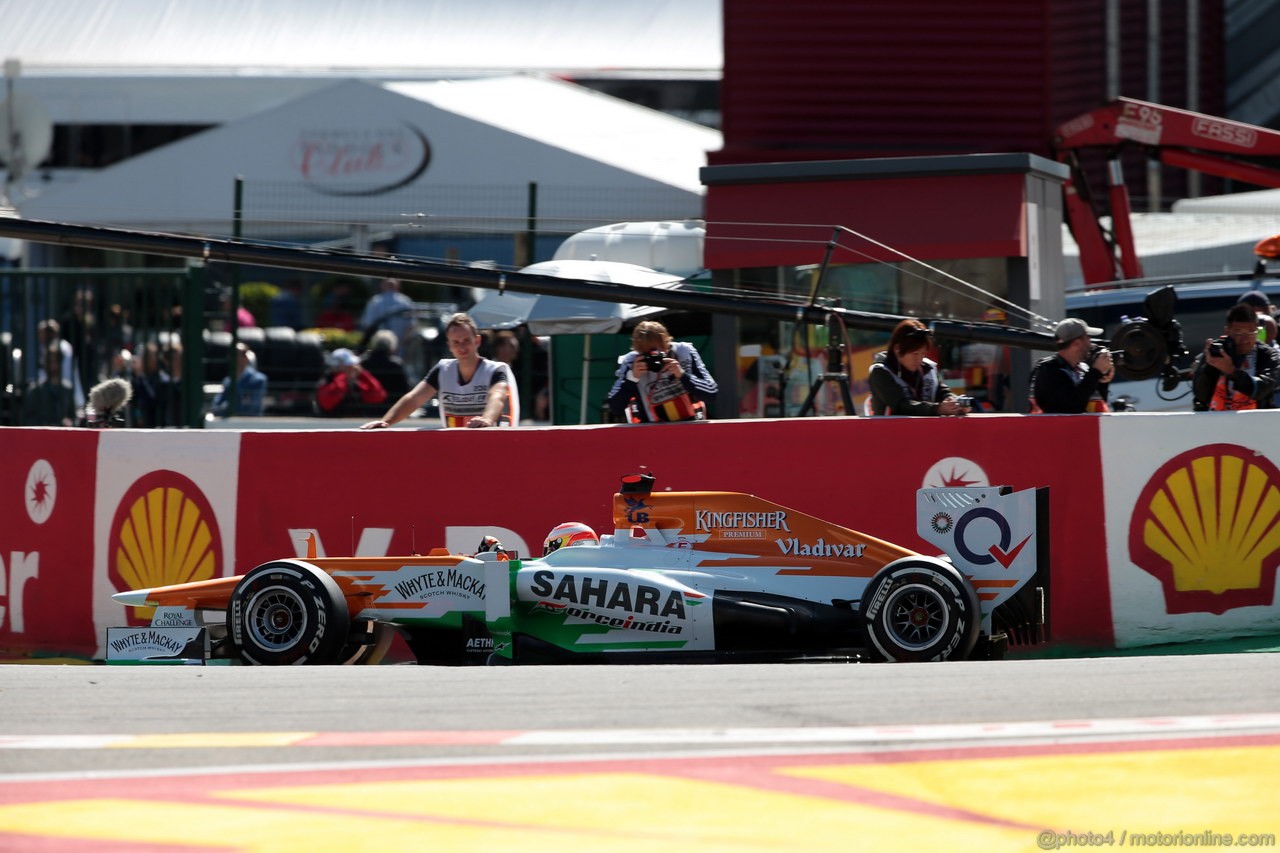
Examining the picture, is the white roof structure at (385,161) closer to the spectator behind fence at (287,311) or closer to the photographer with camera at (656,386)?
the spectator behind fence at (287,311)

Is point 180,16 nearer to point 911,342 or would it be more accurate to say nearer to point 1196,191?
point 1196,191

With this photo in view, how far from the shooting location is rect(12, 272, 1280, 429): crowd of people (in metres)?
8.35

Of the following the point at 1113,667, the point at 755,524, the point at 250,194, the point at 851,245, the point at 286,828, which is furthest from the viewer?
the point at 250,194

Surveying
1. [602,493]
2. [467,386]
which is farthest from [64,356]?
[602,493]

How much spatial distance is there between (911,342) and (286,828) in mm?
4989

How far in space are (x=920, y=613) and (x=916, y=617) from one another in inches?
0.9

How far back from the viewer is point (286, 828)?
4.23m

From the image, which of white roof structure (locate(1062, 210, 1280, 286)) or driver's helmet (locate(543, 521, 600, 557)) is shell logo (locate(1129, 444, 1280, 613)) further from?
white roof structure (locate(1062, 210, 1280, 286))

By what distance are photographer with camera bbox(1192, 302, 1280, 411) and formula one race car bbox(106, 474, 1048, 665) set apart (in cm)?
206

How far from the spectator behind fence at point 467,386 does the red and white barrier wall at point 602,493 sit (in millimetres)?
767

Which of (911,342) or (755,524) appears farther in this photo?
(911,342)

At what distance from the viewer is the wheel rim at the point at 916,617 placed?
679 cm

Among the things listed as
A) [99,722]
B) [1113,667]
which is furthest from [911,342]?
[99,722]

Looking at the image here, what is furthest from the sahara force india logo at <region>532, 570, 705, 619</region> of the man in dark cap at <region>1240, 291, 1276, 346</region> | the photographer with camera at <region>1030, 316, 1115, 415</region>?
the man in dark cap at <region>1240, 291, 1276, 346</region>
